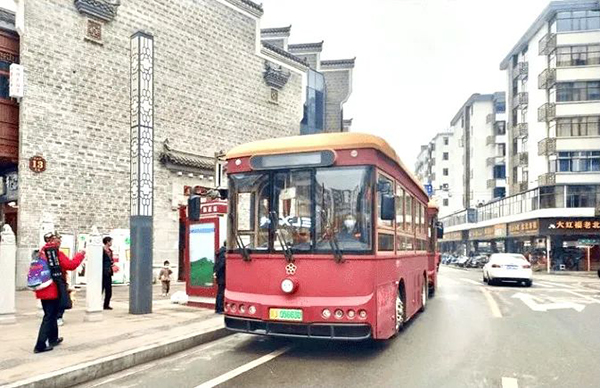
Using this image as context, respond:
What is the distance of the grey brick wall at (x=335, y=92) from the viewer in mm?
45312

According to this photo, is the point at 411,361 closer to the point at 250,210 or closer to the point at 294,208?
the point at 294,208

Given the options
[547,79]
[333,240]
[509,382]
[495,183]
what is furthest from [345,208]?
[495,183]

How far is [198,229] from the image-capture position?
44.7 ft

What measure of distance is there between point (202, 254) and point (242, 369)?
20.9ft

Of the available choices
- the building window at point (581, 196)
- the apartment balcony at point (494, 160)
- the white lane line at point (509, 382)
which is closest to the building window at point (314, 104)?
the building window at point (581, 196)

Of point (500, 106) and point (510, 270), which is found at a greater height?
point (500, 106)

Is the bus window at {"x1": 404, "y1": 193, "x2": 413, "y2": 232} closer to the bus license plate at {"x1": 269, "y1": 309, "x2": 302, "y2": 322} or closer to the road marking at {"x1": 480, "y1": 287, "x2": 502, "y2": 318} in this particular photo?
the bus license plate at {"x1": 269, "y1": 309, "x2": 302, "y2": 322}

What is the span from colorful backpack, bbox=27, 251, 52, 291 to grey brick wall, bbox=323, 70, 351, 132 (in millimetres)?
37676

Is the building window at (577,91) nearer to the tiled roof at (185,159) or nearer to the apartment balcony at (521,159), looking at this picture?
the apartment balcony at (521,159)

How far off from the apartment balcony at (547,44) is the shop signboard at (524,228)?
14.8 m

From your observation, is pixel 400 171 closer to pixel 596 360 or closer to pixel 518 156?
pixel 596 360

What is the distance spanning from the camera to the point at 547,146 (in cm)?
4850

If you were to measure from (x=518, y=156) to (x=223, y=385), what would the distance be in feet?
187

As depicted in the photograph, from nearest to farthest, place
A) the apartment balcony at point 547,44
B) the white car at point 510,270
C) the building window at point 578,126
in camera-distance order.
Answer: the white car at point 510,270 < the building window at point 578,126 < the apartment balcony at point 547,44
